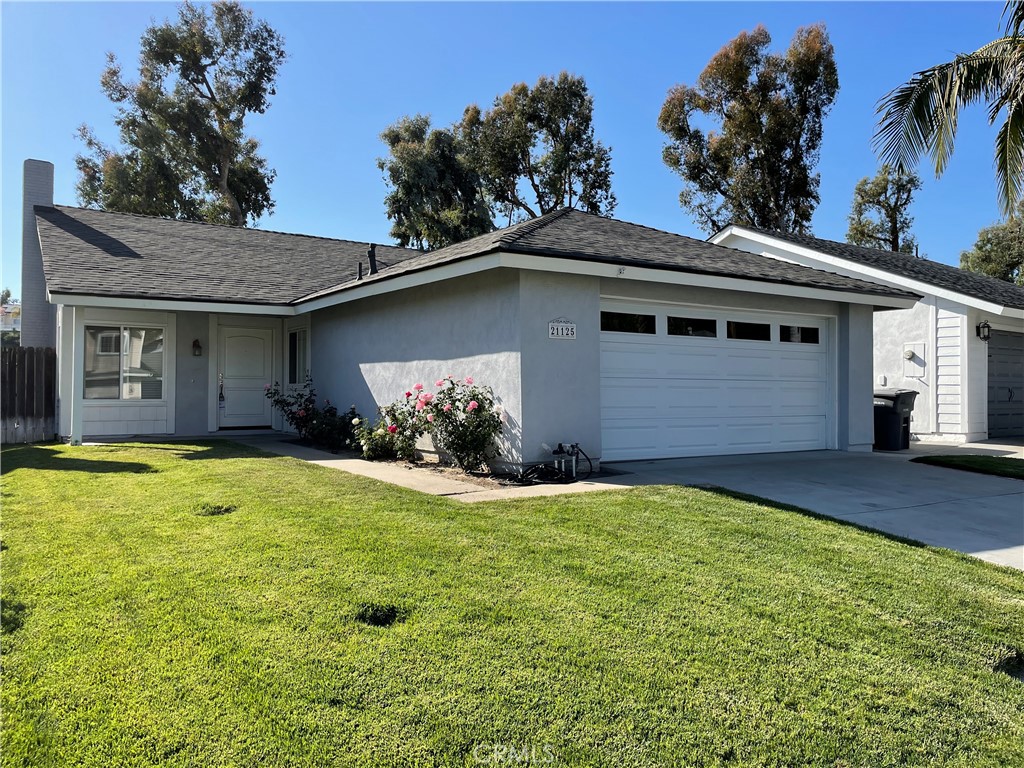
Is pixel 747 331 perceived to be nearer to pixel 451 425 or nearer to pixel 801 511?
pixel 801 511

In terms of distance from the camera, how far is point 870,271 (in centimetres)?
1488

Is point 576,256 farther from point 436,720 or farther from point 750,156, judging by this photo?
point 750,156

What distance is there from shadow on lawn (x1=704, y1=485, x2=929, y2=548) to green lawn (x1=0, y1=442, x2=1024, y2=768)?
0.62 ft

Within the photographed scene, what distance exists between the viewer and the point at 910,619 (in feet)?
12.7

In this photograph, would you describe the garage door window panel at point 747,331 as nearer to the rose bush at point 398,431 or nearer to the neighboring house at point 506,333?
the neighboring house at point 506,333

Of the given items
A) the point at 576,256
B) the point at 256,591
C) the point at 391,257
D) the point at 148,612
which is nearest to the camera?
the point at 148,612

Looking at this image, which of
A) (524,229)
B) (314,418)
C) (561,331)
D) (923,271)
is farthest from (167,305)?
(923,271)

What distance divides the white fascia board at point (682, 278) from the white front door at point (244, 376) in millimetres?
8975

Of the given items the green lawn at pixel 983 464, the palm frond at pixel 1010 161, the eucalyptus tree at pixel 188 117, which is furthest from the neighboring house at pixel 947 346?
the eucalyptus tree at pixel 188 117

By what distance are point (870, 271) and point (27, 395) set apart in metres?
17.8

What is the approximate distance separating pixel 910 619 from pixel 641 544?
1818mm

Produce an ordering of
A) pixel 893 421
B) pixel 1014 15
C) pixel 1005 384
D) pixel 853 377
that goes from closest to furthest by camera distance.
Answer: pixel 1014 15 < pixel 853 377 < pixel 893 421 < pixel 1005 384

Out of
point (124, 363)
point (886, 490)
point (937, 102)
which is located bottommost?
point (886, 490)

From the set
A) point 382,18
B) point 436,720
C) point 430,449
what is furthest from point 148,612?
point 382,18
